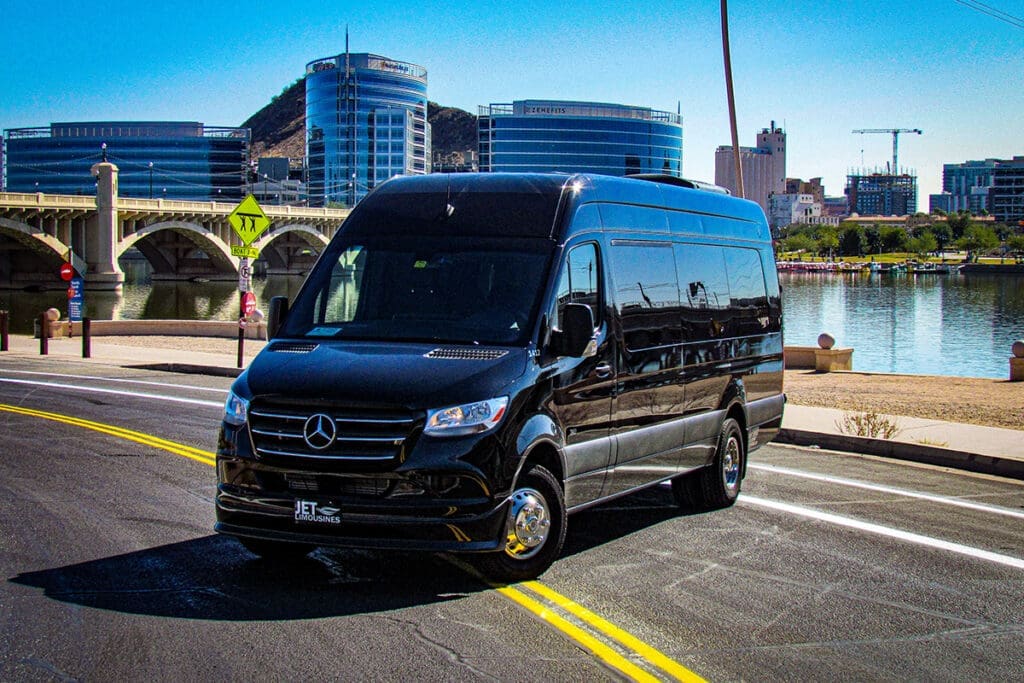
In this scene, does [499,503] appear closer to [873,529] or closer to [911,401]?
[873,529]

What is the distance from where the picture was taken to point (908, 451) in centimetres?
1338

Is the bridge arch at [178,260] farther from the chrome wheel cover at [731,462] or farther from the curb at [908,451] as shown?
the chrome wheel cover at [731,462]

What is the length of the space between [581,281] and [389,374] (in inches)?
66.8

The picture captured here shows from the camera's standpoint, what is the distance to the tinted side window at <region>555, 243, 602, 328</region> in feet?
24.5

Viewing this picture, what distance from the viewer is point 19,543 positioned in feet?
26.0

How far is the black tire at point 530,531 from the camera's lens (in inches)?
269

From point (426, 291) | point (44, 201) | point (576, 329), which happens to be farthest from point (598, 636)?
point (44, 201)

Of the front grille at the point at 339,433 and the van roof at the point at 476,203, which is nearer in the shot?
the front grille at the point at 339,433

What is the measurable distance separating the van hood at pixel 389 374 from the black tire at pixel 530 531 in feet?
2.14

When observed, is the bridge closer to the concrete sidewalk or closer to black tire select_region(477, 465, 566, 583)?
the concrete sidewalk

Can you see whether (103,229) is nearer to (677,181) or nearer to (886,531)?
(677,181)

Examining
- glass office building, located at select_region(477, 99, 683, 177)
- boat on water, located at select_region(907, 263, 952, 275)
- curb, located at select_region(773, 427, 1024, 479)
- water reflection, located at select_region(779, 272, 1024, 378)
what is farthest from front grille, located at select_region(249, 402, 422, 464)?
boat on water, located at select_region(907, 263, 952, 275)

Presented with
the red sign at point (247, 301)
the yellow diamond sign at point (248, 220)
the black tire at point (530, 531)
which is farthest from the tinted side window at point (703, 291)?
the red sign at point (247, 301)

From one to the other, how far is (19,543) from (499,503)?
11.7 feet
